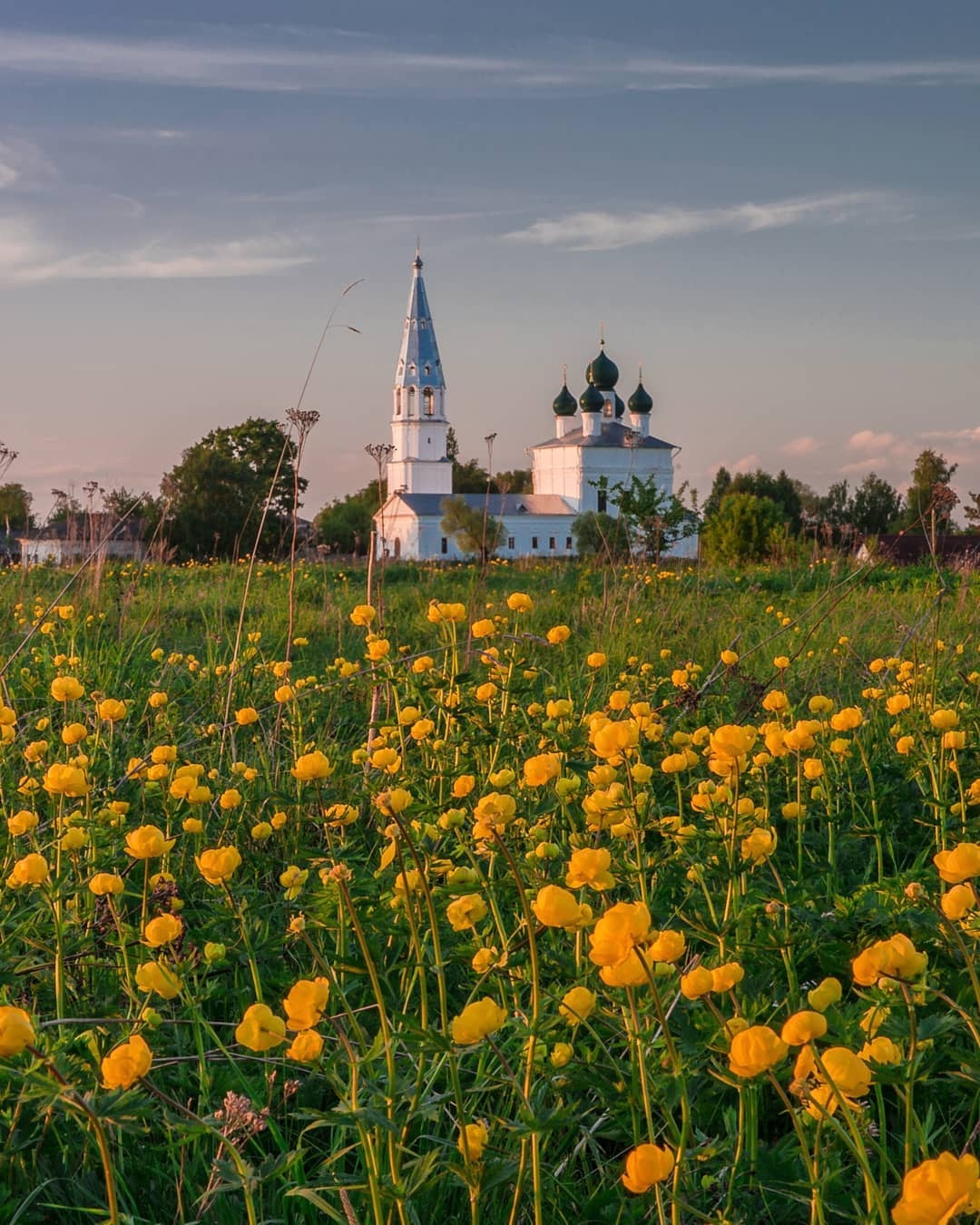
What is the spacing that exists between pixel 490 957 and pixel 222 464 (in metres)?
54.8

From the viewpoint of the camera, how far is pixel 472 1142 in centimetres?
126

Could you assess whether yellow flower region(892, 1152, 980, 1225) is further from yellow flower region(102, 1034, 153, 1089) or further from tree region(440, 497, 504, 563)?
tree region(440, 497, 504, 563)

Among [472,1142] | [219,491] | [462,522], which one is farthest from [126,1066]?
[462,522]

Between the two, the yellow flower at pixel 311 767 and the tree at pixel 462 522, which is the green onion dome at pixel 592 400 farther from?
the yellow flower at pixel 311 767

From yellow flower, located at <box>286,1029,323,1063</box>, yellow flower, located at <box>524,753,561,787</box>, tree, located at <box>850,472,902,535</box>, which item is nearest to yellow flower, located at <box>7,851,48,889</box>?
yellow flower, located at <box>286,1029,323,1063</box>

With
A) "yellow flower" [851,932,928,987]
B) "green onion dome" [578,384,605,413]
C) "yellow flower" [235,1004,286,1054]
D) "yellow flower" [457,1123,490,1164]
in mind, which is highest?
"green onion dome" [578,384,605,413]

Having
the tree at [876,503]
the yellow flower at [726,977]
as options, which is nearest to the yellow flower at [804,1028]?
the yellow flower at [726,977]

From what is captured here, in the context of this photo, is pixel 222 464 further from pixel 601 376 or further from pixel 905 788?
pixel 905 788

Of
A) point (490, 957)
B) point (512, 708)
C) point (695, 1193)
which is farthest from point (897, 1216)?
point (512, 708)

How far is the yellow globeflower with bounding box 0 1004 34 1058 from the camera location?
3.39ft

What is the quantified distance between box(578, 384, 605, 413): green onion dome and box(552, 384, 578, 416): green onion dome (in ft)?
3.39

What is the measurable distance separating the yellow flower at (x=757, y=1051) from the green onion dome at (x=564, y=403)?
81.1 meters

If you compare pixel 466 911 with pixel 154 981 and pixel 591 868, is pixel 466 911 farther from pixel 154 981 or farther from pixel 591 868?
pixel 154 981

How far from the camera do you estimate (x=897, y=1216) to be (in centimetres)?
88
